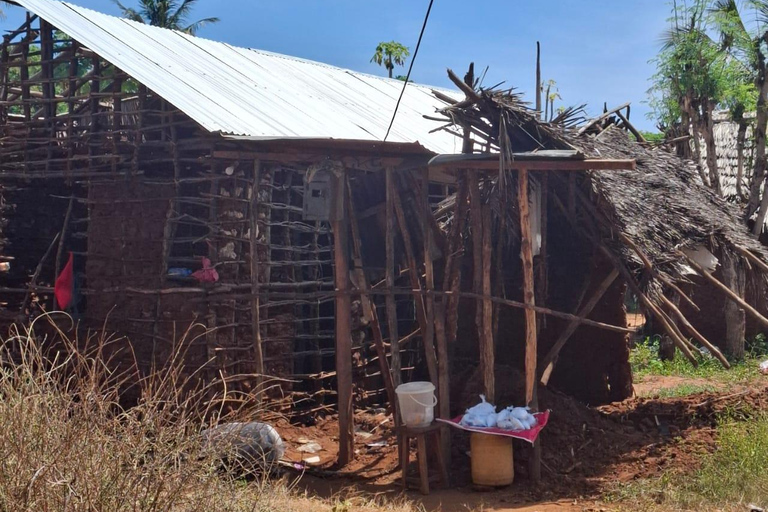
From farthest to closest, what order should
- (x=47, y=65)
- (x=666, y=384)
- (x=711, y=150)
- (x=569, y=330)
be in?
(x=711, y=150) → (x=666, y=384) → (x=47, y=65) → (x=569, y=330)

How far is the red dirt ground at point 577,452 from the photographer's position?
6480 millimetres

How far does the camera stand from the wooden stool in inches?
262

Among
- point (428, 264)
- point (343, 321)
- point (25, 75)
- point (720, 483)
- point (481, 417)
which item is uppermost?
point (25, 75)

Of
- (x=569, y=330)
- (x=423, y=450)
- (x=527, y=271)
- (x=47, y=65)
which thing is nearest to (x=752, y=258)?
(x=569, y=330)

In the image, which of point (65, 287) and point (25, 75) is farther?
point (25, 75)

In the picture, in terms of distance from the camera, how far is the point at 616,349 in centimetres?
876

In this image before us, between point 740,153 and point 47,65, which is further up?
point 47,65

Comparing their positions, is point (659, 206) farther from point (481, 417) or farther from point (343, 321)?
point (343, 321)

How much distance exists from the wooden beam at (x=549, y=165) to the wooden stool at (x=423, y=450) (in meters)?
2.21

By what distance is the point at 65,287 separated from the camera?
867cm

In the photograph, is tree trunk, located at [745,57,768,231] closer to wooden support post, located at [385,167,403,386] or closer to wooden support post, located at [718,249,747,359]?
wooden support post, located at [718,249,747,359]

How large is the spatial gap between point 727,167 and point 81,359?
47.2ft

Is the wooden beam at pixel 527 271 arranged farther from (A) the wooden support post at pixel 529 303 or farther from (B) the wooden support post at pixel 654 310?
(B) the wooden support post at pixel 654 310

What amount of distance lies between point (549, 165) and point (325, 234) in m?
3.44
